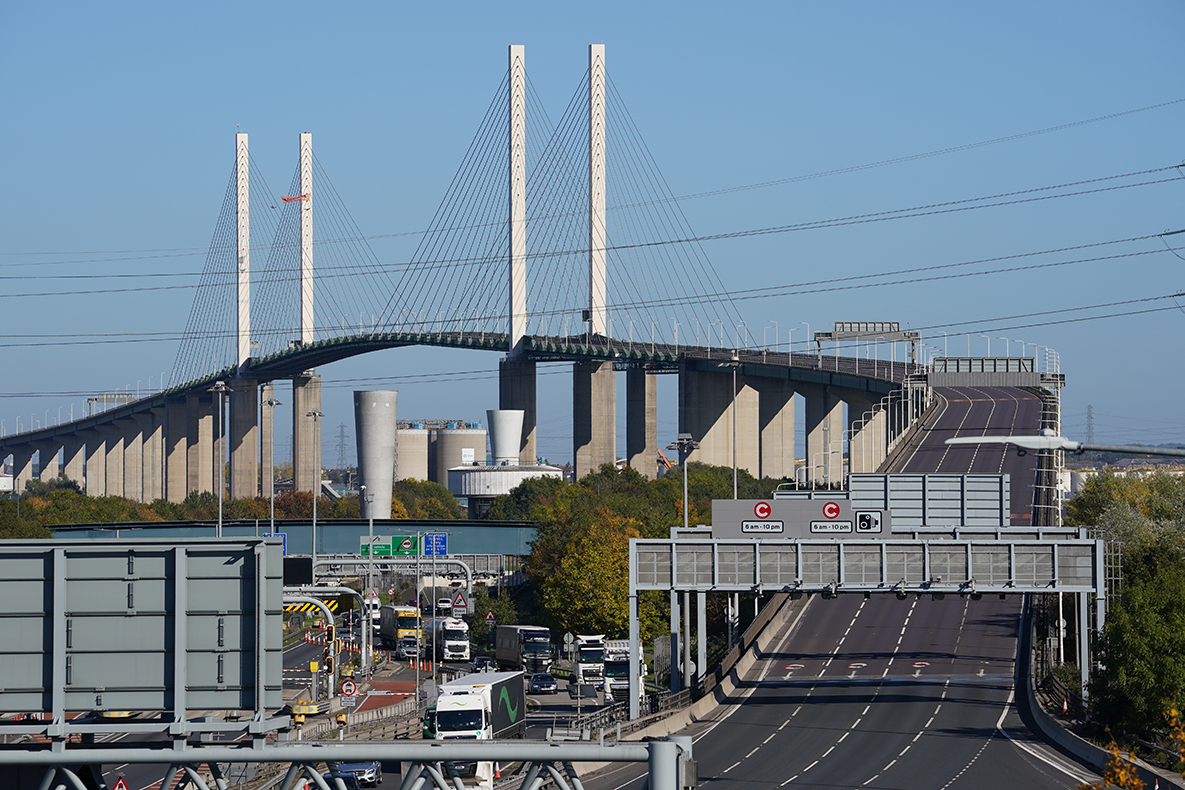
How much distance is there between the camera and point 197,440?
186625mm

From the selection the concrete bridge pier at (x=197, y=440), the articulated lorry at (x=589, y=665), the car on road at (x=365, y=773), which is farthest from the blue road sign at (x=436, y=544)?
the concrete bridge pier at (x=197, y=440)

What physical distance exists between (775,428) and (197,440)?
270ft

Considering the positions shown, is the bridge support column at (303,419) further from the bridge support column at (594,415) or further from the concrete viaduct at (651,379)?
the bridge support column at (594,415)

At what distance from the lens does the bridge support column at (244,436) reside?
577ft

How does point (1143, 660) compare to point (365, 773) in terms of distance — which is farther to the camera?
point (1143, 660)

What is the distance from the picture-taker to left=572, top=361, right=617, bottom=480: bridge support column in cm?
14150

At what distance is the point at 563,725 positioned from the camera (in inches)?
1778

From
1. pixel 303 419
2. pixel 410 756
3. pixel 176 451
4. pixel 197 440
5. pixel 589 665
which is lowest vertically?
pixel 589 665

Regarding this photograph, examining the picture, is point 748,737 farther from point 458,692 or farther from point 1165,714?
point 1165,714

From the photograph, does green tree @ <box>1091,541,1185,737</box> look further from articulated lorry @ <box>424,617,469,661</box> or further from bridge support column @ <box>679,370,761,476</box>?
bridge support column @ <box>679,370,761,476</box>

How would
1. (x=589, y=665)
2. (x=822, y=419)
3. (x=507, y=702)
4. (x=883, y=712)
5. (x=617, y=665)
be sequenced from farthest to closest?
(x=822, y=419), (x=617, y=665), (x=589, y=665), (x=883, y=712), (x=507, y=702)

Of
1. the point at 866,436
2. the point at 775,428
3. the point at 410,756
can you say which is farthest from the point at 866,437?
the point at 410,756

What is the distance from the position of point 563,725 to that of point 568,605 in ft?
94.0

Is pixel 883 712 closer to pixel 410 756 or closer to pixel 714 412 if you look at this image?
pixel 410 756
